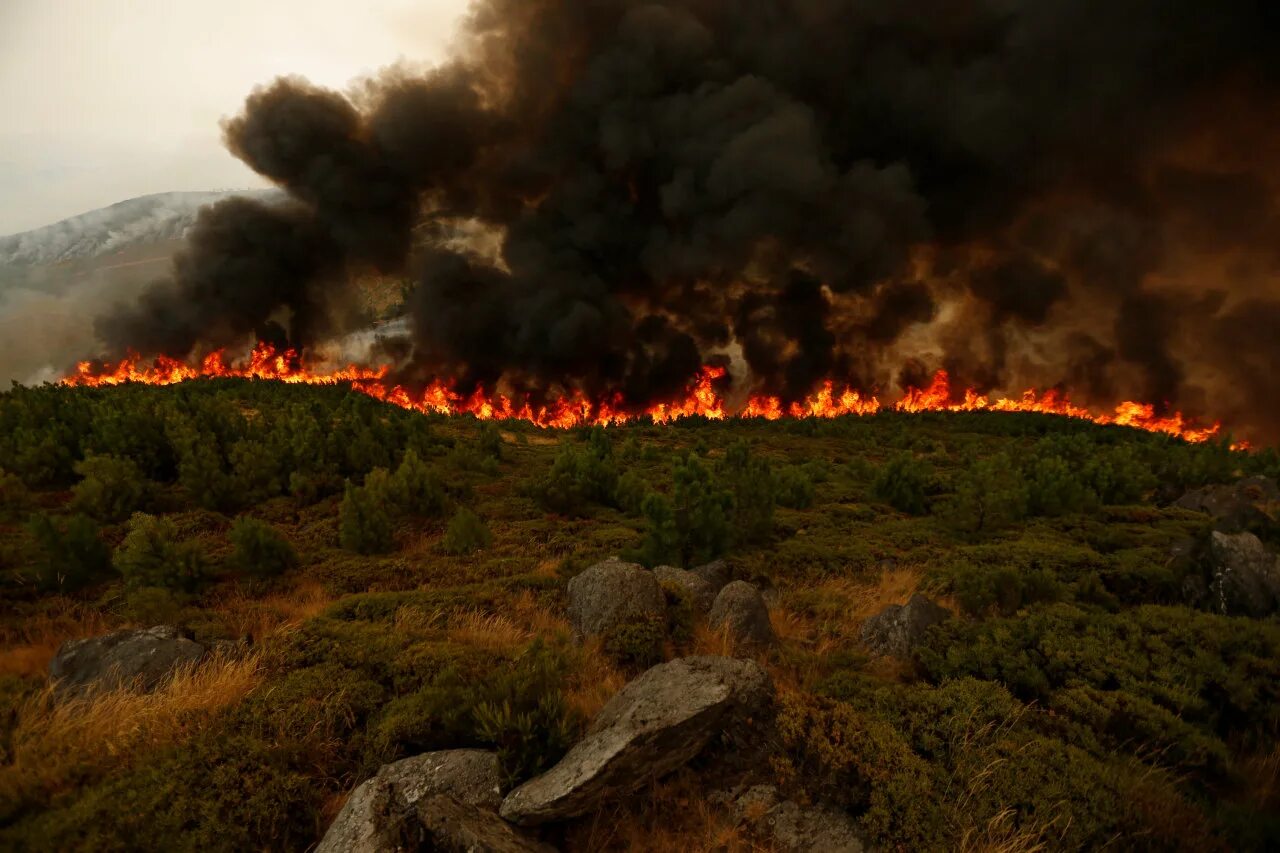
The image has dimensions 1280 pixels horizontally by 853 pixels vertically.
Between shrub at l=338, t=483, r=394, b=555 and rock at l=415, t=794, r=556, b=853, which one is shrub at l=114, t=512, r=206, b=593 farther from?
rock at l=415, t=794, r=556, b=853

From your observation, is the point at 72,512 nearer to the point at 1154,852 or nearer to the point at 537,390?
the point at 1154,852

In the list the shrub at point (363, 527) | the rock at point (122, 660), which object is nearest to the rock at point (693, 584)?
the rock at point (122, 660)

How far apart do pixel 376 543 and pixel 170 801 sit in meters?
9.10

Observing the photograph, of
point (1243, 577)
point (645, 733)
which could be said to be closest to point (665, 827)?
point (645, 733)

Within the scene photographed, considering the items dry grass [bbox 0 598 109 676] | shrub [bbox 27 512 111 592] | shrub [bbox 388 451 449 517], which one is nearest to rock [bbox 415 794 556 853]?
dry grass [bbox 0 598 109 676]

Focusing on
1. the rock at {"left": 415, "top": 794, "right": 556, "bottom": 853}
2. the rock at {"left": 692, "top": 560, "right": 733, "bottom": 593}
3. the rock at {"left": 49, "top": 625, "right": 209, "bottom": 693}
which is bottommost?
the rock at {"left": 692, "top": 560, "right": 733, "bottom": 593}

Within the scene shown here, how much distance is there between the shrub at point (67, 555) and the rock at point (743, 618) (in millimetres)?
11093

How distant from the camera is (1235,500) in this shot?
16.1 m

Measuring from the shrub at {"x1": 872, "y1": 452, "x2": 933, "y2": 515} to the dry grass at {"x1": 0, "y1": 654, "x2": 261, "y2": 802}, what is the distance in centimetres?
1822

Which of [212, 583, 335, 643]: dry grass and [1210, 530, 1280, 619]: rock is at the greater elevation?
[1210, 530, 1280, 619]: rock

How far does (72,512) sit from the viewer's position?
42.7 ft

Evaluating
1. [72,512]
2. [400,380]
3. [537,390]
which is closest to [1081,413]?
[537,390]

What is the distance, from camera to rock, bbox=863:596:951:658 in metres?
6.73

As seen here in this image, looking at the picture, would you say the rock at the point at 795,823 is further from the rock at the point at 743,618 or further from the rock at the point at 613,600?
the rock at the point at 613,600
